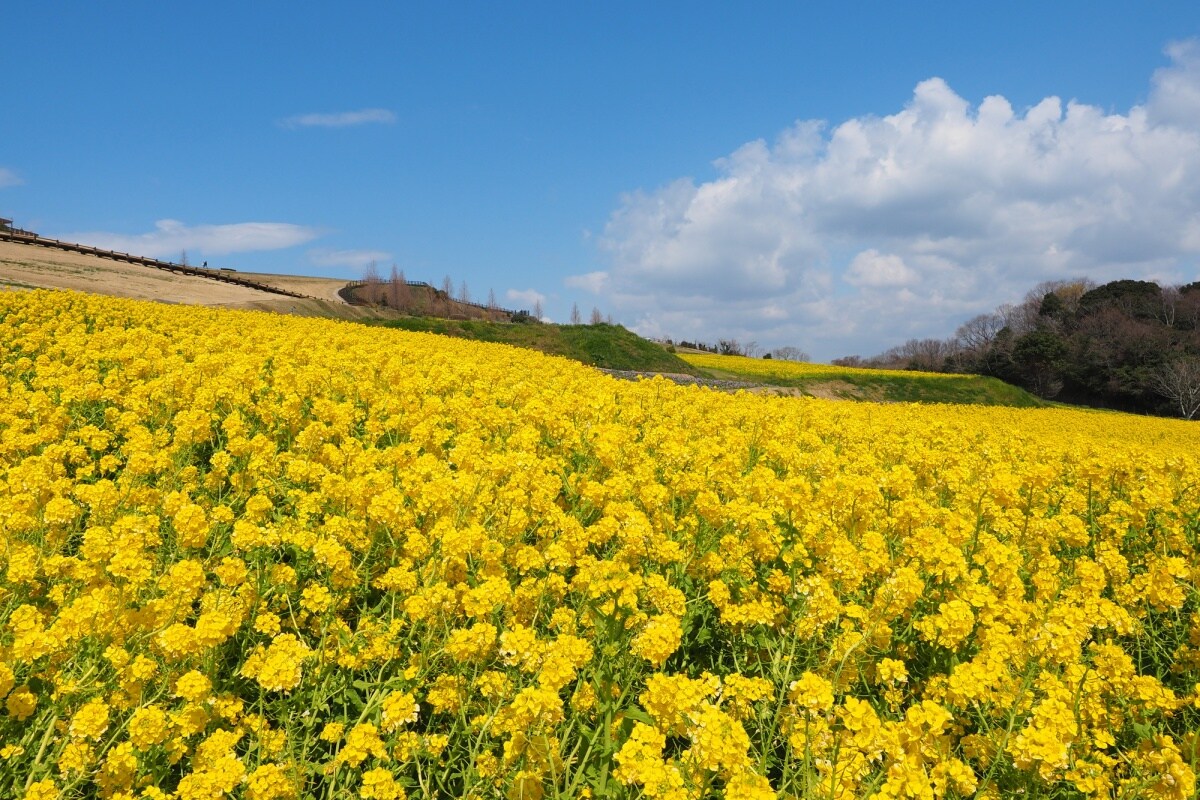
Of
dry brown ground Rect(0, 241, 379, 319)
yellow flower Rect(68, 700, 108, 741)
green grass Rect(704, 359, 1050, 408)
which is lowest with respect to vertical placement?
yellow flower Rect(68, 700, 108, 741)

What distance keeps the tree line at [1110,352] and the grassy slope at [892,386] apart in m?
16.0

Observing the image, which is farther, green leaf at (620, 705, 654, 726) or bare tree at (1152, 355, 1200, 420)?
bare tree at (1152, 355, 1200, 420)

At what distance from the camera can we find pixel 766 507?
502 centimetres

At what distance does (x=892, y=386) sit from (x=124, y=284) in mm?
43915

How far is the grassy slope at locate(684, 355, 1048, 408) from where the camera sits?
121ft

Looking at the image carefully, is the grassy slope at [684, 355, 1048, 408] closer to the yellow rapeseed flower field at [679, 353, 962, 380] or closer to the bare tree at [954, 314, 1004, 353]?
the yellow rapeseed flower field at [679, 353, 962, 380]

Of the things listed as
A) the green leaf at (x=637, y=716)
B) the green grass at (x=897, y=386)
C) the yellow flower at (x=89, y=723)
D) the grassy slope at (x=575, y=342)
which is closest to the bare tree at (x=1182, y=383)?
the green grass at (x=897, y=386)

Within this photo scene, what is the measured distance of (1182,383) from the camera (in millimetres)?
49781

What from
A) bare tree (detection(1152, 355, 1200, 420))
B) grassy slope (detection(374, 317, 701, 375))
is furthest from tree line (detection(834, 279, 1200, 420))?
grassy slope (detection(374, 317, 701, 375))

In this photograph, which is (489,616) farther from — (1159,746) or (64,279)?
(64,279)

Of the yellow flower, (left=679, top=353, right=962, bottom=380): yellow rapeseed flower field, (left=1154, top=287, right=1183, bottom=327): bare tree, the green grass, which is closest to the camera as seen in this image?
the yellow flower

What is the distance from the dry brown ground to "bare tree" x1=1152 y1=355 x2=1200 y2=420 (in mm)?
60398

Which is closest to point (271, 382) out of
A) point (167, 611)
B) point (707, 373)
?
point (167, 611)

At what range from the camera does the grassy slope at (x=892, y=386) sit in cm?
3675
